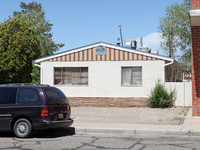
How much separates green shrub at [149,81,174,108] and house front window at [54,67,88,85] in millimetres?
4538

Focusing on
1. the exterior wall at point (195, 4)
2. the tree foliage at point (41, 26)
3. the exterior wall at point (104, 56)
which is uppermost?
the tree foliage at point (41, 26)

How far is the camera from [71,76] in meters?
22.9

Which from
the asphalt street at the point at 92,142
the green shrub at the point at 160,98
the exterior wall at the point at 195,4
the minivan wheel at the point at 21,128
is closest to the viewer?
the asphalt street at the point at 92,142

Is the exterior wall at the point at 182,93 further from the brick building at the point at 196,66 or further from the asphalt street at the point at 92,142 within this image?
the asphalt street at the point at 92,142

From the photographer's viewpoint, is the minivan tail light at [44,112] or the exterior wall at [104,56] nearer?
the minivan tail light at [44,112]

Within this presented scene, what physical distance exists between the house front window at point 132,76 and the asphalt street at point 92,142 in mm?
10580

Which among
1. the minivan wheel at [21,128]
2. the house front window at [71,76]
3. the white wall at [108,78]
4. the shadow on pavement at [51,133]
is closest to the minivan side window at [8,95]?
the minivan wheel at [21,128]

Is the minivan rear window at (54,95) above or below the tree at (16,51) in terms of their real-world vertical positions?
below

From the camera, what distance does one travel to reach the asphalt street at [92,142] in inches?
368

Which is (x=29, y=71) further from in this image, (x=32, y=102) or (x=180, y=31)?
(x=32, y=102)

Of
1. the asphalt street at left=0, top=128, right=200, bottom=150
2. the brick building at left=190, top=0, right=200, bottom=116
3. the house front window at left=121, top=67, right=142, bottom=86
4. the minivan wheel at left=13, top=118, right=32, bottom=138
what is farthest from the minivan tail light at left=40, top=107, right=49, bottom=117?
the house front window at left=121, top=67, right=142, bottom=86

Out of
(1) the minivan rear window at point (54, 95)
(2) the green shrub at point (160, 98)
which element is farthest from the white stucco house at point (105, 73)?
(1) the minivan rear window at point (54, 95)

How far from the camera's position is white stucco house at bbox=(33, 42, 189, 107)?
21.7 m

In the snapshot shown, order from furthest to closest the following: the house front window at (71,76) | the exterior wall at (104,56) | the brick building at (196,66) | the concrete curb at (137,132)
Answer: the house front window at (71,76) → the exterior wall at (104,56) → the brick building at (196,66) → the concrete curb at (137,132)
